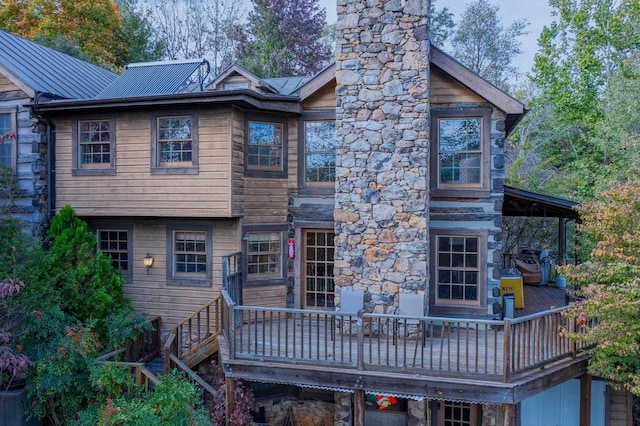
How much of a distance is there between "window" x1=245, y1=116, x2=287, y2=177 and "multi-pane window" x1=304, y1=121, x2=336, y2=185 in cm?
53

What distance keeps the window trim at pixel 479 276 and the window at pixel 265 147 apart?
11.8 feet

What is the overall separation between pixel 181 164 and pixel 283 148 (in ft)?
7.18

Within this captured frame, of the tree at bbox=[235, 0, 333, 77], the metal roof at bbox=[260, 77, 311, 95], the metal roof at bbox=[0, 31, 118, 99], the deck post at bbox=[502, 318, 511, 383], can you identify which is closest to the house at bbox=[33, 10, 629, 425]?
the deck post at bbox=[502, 318, 511, 383]

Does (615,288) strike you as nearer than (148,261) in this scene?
Yes

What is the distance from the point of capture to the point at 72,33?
847 inches

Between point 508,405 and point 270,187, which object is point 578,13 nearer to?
point 270,187

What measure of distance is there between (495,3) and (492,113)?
20.3m

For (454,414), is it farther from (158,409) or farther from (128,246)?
(128,246)

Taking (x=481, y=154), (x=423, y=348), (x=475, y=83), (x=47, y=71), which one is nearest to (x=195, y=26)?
(x=47, y=71)

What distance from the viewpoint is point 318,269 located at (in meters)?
9.73

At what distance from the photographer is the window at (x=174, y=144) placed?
30.0 feet

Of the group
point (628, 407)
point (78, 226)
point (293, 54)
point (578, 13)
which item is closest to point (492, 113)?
point (628, 407)

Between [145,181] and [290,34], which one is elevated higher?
[290,34]

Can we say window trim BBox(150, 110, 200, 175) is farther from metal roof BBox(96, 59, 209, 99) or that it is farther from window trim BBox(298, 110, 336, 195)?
window trim BBox(298, 110, 336, 195)
